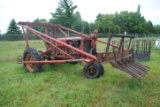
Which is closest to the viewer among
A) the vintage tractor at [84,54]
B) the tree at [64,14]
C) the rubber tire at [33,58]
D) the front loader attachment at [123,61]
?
the front loader attachment at [123,61]

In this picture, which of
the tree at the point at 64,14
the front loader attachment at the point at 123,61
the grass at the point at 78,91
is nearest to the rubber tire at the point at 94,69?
the grass at the point at 78,91

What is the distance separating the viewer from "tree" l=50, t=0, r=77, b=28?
42.7 metres

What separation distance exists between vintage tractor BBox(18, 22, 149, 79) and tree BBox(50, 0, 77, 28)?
35892 millimetres

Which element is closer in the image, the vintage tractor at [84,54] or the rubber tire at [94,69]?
the vintage tractor at [84,54]

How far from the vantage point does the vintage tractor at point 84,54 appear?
→ 4.48 meters

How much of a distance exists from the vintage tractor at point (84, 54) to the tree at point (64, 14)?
35892 mm

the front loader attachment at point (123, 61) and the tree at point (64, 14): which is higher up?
the tree at point (64, 14)

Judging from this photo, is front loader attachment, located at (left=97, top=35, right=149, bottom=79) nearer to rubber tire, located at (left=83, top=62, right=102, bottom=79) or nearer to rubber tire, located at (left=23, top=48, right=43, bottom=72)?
rubber tire, located at (left=83, top=62, right=102, bottom=79)

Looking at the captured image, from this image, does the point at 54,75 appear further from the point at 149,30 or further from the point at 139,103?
the point at 149,30

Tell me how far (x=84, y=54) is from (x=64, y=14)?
40.0 metres

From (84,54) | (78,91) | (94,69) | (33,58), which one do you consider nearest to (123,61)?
(94,69)

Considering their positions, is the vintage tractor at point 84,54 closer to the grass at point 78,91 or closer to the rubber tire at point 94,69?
the rubber tire at point 94,69

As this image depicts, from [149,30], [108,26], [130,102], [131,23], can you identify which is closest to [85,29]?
[108,26]

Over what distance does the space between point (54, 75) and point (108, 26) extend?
4885 cm
